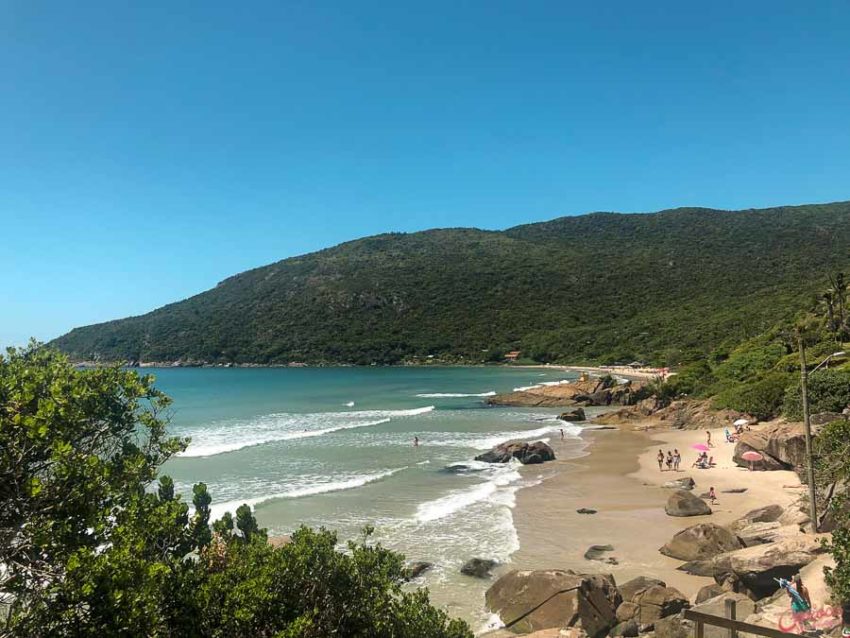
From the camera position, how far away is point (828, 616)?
30.9ft

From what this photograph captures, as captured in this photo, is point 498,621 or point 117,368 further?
point 498,621

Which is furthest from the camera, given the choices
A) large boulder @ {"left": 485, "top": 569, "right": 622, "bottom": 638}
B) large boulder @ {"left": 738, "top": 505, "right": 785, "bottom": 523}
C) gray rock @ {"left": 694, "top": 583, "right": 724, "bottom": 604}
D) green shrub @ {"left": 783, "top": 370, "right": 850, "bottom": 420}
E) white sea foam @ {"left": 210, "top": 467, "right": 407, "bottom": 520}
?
green shrub @ {"left": 783, "top": 370, "right": 850, "bottom": 420}

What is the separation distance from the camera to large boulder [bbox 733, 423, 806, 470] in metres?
22.7

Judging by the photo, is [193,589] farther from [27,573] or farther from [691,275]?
[691,275]

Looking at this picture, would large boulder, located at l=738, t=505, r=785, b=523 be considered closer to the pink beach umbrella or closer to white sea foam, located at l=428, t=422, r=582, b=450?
the pink beach umbrella

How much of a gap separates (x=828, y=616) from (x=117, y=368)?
12180mm

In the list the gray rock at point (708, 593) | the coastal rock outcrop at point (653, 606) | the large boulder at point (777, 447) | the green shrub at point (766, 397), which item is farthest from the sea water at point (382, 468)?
the green shrub at point (766, 397)

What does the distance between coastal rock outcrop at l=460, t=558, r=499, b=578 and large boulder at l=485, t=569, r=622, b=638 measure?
196 centimetres

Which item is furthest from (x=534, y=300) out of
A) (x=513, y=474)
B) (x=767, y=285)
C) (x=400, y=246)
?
(x=513, y=474)

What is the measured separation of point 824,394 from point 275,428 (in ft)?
127

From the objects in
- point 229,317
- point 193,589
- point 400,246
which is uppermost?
point 400,246

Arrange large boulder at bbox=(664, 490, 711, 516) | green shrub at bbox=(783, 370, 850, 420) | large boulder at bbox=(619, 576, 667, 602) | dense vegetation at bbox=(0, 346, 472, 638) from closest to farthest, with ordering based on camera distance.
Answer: dense vegetation at bbox=(0, 346, 472, 638), large boulder at bbox=(619, 576, 667, 602), large boulder at bbox=(664, 490, 711, 516), green shrub at bbox=(783, 370, 850, 420)

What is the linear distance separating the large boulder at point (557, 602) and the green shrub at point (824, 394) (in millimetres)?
19474

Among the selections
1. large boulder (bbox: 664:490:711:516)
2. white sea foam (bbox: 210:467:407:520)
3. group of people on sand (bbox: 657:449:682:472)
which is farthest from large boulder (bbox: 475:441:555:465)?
large boulder (bbox: 664:490:711:516)
